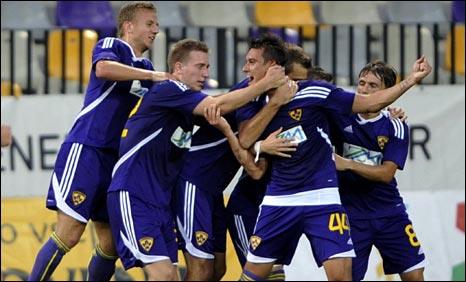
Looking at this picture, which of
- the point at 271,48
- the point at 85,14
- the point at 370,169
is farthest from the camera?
the point at 85,14

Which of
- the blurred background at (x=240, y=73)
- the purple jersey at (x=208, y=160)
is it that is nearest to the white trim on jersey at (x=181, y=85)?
the purple jersey at (x=208, y=160)

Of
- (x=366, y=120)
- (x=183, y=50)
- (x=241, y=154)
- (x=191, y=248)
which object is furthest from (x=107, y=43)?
(x=366, y=120)

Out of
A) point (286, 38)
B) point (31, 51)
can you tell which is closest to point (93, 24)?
point (31, 51)

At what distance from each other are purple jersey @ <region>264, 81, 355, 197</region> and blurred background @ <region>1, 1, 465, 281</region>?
17.8 feet

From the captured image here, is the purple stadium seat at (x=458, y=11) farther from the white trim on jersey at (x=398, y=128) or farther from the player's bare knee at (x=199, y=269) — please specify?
the player's bare knee at (x=199, y=269)

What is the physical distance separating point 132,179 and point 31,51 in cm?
669

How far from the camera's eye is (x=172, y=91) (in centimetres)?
1138

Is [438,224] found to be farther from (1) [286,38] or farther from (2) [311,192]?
(2) [311,192]

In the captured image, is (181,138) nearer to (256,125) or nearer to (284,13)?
(256,125)

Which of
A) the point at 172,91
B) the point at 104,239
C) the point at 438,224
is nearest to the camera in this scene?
the point at 172,91

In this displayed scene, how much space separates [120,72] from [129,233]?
1158 millimetres

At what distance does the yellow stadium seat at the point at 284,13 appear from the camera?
18078 millimetres

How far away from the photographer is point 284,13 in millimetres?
18188

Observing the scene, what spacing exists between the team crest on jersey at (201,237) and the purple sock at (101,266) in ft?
2.12
